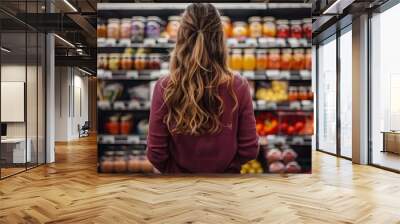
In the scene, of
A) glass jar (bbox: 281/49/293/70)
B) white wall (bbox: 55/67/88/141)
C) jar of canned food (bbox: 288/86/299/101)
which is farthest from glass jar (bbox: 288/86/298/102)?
white wall (bbox: 55/67/88/141)

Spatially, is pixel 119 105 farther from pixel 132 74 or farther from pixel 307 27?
pixel 307 27

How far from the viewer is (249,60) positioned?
2488 mm

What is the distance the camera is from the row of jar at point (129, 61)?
8.51 ft

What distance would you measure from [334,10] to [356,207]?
3.28 meters

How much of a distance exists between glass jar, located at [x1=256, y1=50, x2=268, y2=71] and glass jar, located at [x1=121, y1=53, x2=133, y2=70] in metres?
0.84

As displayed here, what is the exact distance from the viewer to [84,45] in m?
12.4

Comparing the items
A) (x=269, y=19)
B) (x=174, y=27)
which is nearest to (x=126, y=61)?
(x=269, y=19)

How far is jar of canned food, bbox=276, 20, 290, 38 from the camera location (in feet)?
8.58

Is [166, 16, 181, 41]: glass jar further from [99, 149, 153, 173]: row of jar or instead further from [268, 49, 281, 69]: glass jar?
[99, 149, 153, 173]: row of jar

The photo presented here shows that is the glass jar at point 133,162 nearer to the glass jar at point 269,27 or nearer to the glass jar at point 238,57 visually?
the glass jar at point 238,57

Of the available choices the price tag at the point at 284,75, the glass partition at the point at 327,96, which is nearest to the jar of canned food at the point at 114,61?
the price tag at the point at 284,75

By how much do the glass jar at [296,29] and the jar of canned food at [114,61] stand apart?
1176 millimetres

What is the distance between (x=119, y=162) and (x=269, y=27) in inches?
69.2

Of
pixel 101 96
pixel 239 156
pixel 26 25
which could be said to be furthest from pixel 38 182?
pixel 239 156
